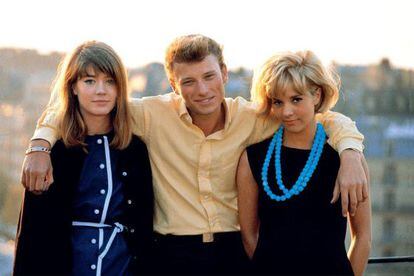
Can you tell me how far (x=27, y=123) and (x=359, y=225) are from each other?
1.35 meters

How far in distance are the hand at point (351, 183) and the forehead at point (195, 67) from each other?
372mm

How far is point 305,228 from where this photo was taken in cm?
167

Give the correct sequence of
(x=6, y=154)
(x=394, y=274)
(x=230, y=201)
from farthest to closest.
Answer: (x=394, y=274)
(x=6, y=154)
(x=230, y=201)

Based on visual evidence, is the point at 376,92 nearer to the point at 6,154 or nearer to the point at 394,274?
the point at 394,274

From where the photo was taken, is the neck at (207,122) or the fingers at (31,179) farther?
the neck at (207,122)

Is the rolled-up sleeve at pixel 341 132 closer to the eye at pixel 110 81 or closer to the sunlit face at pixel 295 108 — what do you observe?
the sunlit face at pixel 295 108

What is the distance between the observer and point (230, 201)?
5.82 feet

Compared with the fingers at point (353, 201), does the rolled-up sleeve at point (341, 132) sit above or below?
A: above

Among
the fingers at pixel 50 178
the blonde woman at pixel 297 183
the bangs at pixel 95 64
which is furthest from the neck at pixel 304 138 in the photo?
the fingers at pixel 50 178

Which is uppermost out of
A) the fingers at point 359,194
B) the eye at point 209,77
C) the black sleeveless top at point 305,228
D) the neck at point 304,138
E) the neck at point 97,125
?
the eye at point 209,77

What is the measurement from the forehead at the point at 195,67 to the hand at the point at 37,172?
359 mm

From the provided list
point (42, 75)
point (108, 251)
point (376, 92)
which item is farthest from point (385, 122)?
point (108, 251)

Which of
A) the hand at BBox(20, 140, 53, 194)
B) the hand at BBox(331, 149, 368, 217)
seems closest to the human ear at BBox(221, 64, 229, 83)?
the hand at BBox(331, 149, 368, 217)

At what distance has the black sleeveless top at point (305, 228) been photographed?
167 centimetres
